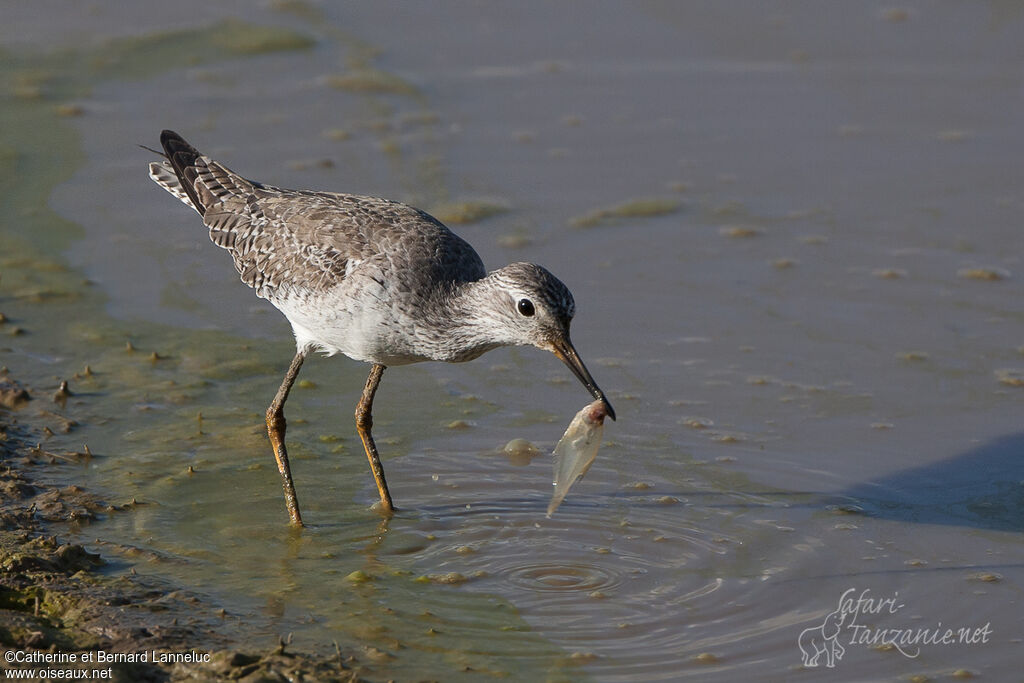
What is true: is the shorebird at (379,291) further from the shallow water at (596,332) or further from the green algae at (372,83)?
the green algae at (372,83)

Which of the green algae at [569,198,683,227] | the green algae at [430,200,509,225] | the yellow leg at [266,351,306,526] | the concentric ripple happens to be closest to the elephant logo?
the concentric ripple

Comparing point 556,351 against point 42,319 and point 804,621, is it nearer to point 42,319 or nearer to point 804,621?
point 804,621

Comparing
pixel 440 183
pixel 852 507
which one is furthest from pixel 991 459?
pixel 440 183

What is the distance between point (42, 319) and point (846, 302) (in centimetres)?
571

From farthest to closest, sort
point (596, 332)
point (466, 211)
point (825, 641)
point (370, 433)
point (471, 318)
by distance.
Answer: point (466, 211) → point (596, 332) → point (370, 433) → point (471, 318) → point (825, 641)

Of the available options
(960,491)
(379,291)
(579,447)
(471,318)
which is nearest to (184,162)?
(379,291)

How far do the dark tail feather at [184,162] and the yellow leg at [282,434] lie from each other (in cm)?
152

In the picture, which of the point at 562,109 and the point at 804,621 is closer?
the point at 804,621

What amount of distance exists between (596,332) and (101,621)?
4416mm

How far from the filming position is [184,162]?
8.78 m

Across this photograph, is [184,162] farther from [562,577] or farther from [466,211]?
→ [562,577]

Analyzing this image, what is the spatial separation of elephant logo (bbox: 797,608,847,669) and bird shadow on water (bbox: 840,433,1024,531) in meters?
1.14

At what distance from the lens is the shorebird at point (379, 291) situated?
6.79 meters

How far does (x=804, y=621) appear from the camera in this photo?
20.6ft
